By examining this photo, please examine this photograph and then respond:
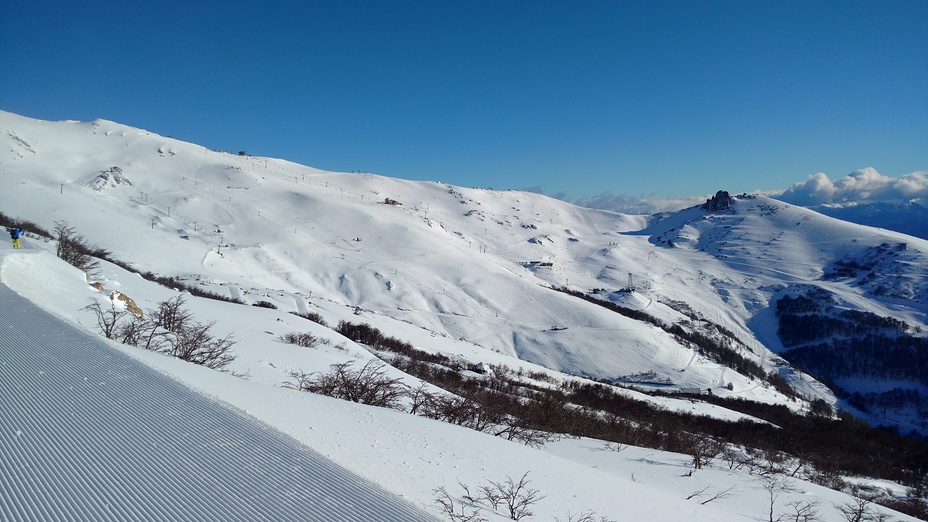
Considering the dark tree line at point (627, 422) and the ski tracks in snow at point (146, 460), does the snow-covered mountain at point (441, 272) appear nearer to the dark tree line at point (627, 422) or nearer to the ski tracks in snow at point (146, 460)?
the ski tracks in snow at point (146, 460)

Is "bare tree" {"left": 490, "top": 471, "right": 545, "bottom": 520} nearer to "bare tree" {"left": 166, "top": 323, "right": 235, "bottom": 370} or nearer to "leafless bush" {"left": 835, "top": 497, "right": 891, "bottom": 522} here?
"leafless bush" {"left": 835, "top": 497, "right": 891, "bottom": 522}

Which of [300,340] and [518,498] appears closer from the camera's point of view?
[518,498]

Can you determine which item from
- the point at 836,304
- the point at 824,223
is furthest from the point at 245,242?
the point at 824,223

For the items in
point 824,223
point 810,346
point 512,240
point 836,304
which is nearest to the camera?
point 810,346

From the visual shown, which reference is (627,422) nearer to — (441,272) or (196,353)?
(196,353)

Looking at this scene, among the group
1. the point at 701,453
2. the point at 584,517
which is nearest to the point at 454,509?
the point at 584,517

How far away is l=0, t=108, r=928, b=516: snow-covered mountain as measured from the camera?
1497 inches

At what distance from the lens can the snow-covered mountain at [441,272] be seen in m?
38.0

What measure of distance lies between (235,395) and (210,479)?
Result: 282 cm

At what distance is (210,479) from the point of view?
2.74 metres

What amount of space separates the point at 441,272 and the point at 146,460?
73363 mm

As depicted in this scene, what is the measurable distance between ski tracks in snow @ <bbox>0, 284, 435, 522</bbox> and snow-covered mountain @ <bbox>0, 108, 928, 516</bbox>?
4.03 feet

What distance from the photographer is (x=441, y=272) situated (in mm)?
76250

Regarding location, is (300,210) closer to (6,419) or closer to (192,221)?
(192,221)
